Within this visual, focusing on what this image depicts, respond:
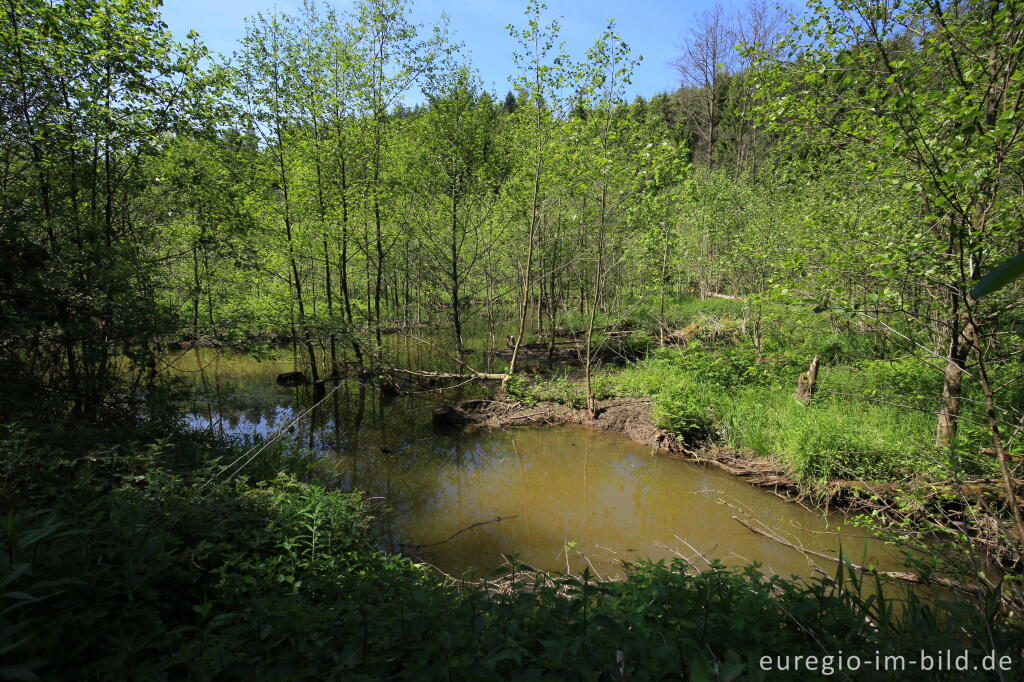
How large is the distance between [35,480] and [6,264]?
8.82 feet

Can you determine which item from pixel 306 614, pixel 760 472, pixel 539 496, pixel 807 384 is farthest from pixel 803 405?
pixel 306 614

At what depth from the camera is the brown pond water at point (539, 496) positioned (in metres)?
5.72

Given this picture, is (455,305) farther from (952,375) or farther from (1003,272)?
(1003,272)

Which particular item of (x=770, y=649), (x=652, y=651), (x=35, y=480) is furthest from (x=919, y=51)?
(x=35, y=480)

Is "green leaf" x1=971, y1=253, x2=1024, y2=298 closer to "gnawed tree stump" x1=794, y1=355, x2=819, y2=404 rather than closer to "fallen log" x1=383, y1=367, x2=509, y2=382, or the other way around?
"gnawed tree stump" x1=794, y1=355, x2=819, y2=404

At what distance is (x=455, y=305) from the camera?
13.8 metres

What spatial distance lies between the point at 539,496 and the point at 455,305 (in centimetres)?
765

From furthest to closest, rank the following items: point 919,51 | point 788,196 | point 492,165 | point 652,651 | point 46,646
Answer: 1. point 492,165
2. point 788,196
3. point 919,51
4. point 652,651
5. point 46,646

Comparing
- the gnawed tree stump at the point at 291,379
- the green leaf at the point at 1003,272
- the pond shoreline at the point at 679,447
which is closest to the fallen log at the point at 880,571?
the pond shoreline at the point at 679,447

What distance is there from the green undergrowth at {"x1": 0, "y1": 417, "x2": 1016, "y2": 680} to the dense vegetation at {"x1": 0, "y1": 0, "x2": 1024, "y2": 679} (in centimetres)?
3

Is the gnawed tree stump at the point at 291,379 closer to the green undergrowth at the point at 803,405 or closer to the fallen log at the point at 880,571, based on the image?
the green undergrowth at the point at 803,405

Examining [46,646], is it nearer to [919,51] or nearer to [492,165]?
[919,51]

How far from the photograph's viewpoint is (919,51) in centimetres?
427

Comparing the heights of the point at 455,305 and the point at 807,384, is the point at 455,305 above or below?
above
